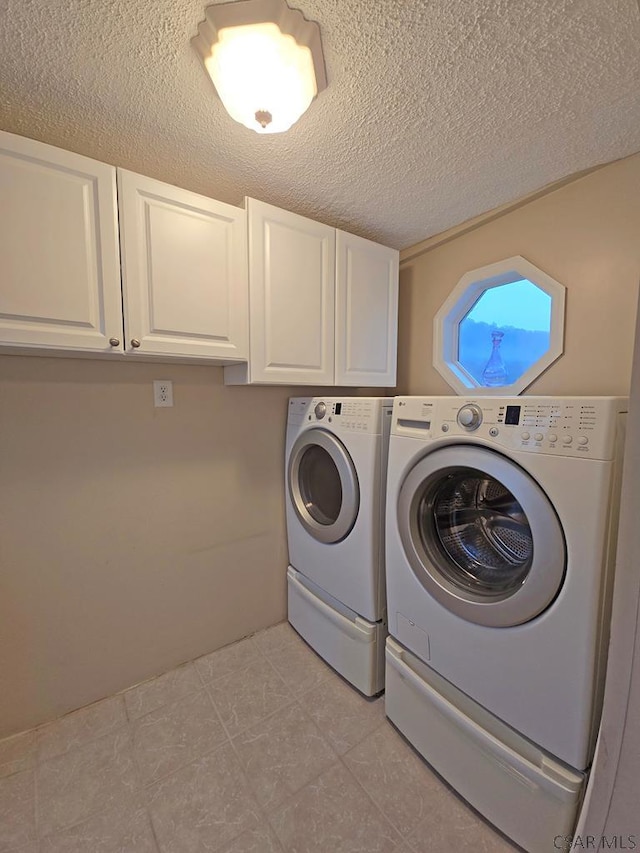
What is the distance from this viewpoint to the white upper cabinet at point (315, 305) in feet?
4.56

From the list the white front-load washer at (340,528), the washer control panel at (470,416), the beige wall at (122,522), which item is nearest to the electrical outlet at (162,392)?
the beige wall at (122,522)

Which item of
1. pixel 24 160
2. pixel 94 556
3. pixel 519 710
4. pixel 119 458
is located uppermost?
pixel 24 160

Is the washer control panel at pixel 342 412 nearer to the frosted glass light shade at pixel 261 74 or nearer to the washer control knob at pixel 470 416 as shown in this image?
the washer control knob at pixel 470 416

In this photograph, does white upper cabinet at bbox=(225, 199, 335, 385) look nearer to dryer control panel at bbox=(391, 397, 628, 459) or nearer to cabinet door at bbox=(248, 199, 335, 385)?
cabinet door at bbox=(248, 199, 335, 385)

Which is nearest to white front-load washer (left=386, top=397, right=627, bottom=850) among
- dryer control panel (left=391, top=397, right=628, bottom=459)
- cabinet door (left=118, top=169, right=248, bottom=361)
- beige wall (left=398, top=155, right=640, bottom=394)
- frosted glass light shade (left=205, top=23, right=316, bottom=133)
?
dryer control panel (left=391, top=397, right=628, bottom=459)

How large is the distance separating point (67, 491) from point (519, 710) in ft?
5.48

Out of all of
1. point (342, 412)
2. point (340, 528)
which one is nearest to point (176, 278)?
point (342, 412)

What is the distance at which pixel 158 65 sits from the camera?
87 cm

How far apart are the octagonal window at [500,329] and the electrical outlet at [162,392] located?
135 centimetres

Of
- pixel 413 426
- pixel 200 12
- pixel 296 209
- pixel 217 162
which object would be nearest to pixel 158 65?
pixel 200 12

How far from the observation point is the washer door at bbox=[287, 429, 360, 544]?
141 cm

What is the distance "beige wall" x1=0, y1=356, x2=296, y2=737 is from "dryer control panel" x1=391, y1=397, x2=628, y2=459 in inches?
38.0

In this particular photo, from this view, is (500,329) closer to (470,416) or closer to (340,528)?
(470,416)

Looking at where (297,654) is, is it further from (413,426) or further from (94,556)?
(413,426)
